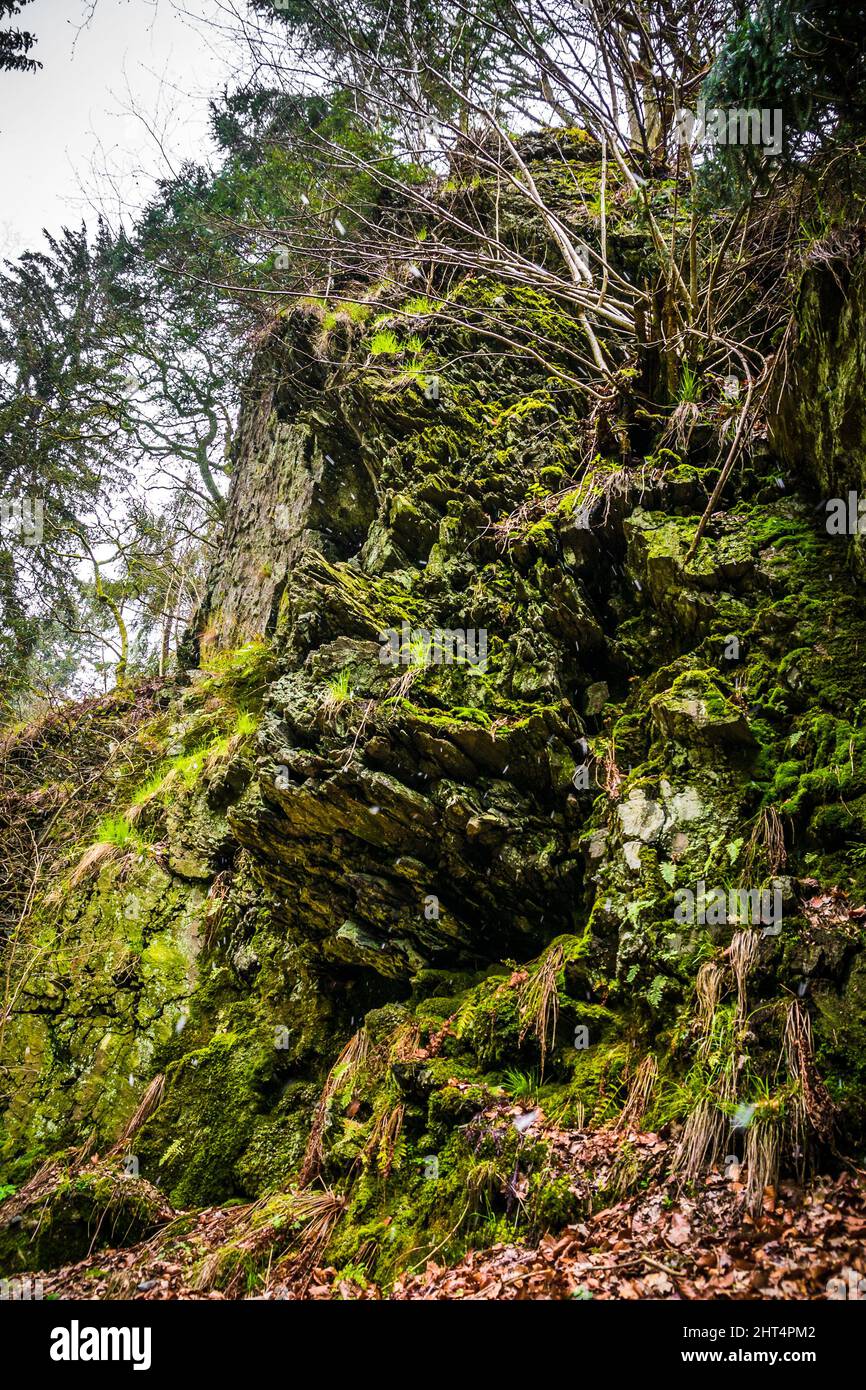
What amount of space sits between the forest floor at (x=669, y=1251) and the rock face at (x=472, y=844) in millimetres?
168

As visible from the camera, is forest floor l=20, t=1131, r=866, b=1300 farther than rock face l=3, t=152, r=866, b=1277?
No

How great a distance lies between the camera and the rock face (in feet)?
10.8

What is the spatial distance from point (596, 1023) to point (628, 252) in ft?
22.9

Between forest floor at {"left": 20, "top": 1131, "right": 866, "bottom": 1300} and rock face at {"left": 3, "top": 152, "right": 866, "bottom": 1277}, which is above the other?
rock face at {"left": 3, "top": 152, "right": 866, "bottom": 1277}

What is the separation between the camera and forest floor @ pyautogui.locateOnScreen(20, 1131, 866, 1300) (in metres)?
2.21

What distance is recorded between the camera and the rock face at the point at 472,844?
10.8 ft

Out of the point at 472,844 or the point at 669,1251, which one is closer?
the point at 669,1251

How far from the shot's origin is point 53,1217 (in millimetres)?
4375

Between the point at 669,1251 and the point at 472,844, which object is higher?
Answer: the point at 472,844

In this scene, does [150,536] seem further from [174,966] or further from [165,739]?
[174,966]

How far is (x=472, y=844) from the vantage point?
14.4 feet

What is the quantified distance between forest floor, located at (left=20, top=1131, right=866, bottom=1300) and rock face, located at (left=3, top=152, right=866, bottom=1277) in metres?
0.17

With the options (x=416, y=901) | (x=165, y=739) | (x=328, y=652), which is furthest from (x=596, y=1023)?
(x=165, y=739)

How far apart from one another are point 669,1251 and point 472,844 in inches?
90.9
